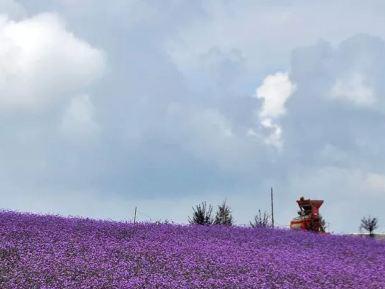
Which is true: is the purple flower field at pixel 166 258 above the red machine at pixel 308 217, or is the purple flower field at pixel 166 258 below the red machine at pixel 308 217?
below

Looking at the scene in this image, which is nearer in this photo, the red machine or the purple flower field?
the purple flower field

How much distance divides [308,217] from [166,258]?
37.6 feet

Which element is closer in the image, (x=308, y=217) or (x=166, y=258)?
(x=166, y=258)

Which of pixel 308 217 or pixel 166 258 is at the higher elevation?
pixel 308 217

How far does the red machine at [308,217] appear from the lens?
70.2ft

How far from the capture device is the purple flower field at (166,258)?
9.31 metres

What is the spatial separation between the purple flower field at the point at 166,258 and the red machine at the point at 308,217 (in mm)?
6022

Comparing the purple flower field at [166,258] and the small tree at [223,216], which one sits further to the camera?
the small tree at [223,216]

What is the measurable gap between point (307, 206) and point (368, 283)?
37.4ft

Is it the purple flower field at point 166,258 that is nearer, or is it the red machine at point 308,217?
the purple flower field at point 166,258

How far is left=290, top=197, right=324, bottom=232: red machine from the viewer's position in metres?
21.4

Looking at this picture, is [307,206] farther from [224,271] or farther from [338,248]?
[224,271]

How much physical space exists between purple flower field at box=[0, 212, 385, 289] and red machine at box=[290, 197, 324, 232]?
19.8 feet

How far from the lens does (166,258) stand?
35.7 feet
